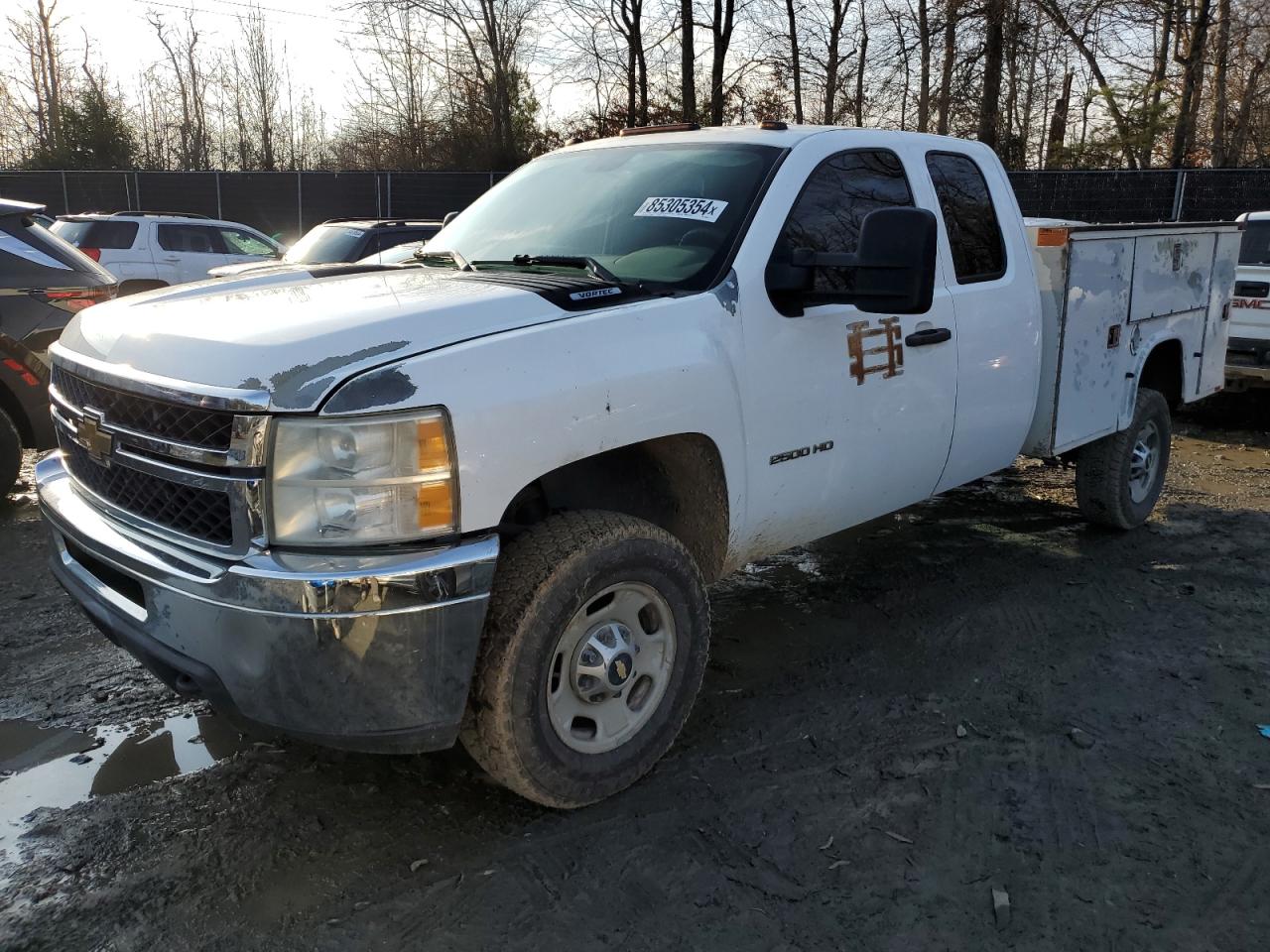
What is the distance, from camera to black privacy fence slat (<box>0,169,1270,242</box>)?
16438mm

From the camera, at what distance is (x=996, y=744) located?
3.39 m

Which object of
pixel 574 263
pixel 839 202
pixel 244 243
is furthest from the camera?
pixel 244 243

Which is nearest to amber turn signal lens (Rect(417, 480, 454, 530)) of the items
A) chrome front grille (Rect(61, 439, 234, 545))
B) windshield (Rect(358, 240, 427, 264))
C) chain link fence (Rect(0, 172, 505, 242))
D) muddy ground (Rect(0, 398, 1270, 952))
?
chrome front grille (Rect(61, 439, 234, 545))

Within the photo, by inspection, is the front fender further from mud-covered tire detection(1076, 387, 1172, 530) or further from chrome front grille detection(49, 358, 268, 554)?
mud-covered tire detection(1076, 387, 1172, 530)

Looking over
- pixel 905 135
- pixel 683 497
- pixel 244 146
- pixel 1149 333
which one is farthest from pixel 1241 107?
pixel 244 146

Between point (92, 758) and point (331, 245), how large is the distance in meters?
8.75

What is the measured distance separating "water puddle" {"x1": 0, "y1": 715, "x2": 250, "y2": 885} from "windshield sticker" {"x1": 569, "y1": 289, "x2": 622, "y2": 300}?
5.97ft

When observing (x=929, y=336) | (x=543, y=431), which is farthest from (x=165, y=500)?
(x=929, y=336)

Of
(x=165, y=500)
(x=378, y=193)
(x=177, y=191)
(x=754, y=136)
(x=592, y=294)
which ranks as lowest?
(x=165, y=500)

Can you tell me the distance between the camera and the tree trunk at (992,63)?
73.0ft

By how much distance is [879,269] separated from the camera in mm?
3061

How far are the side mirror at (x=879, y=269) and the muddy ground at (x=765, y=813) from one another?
1.44 m

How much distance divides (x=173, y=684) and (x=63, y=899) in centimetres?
57

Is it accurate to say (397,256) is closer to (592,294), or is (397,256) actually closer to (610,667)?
(592,294)
